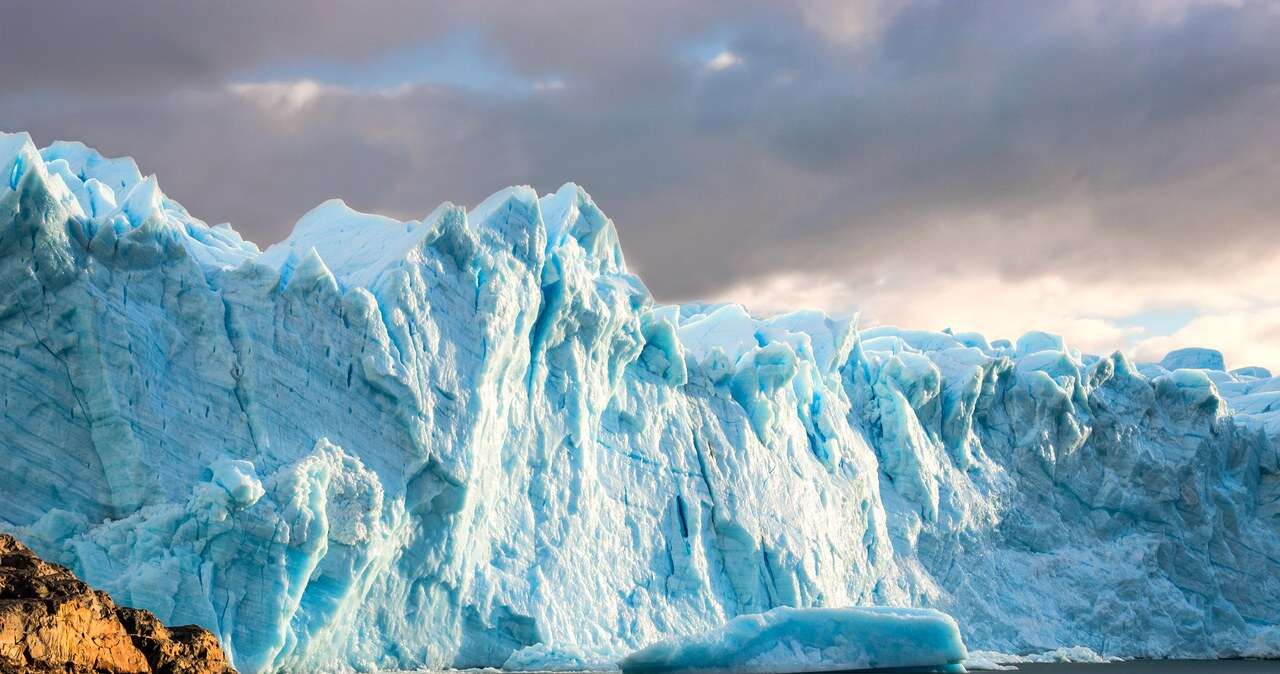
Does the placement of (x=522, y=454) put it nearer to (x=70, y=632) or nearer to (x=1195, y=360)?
(x=70, y=632)

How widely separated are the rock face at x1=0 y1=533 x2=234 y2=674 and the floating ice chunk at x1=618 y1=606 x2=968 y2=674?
9.74 meters

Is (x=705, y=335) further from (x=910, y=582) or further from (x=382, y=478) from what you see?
(x=382, y=478)

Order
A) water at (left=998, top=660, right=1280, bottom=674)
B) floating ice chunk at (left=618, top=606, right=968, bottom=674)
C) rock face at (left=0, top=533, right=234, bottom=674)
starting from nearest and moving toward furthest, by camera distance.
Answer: rock face at (left=0, top=533, right=234, bottom=674) → floating ice chunk at (left=618, top=606, right=968, bottom=674) → water at (left=998, top=660, right=1280, bottom=674)

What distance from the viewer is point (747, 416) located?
2570cm

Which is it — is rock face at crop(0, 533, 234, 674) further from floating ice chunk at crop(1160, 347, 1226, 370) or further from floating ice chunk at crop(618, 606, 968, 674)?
floating ice chunk at crop(1160, 347, 1226, 370)

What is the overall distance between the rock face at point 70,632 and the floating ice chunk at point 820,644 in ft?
32.0

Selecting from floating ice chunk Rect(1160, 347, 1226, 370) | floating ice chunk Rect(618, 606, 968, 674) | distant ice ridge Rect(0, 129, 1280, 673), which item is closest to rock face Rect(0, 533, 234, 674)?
distant ice ridge Rect(0, 129, 1280, 673)

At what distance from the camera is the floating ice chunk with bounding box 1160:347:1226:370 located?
41094 mm

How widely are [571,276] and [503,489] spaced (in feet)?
11.4

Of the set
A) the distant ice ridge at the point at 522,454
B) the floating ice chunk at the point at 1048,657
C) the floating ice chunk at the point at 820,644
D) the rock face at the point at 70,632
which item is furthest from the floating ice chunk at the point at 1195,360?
the rock face at the point at 70,632

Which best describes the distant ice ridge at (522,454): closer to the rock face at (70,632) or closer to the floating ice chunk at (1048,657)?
the floating ice chunk at (1048,657)

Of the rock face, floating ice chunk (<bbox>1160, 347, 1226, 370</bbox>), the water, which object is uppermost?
floating ice chunk (<bbox>1160, 347, 1226, 370</bbox>)

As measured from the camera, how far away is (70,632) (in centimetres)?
917

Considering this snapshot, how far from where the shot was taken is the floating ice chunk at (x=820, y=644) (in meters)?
19.4
